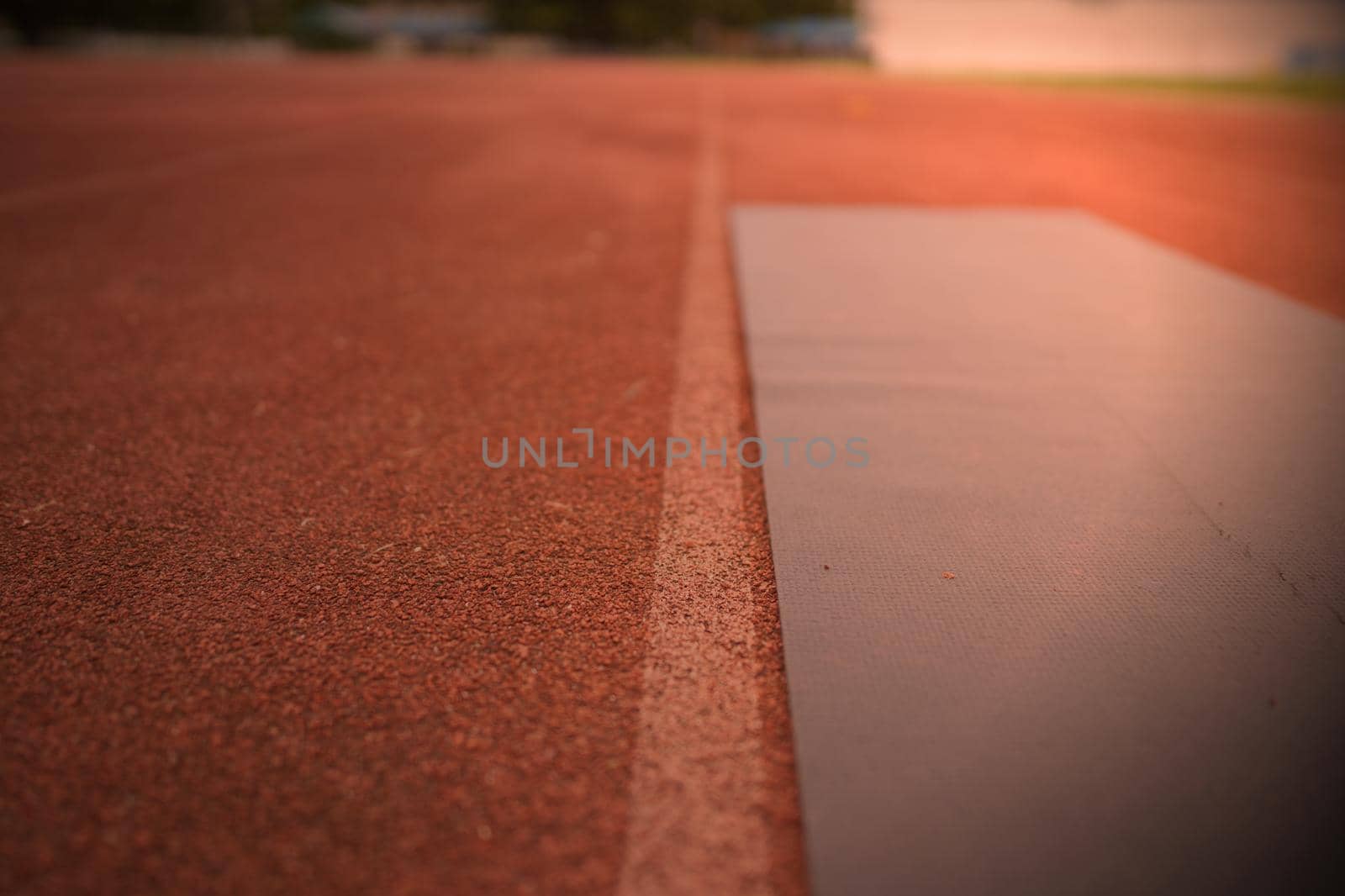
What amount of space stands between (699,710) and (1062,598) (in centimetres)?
89

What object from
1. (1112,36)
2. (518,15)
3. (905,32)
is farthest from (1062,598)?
(518,15)

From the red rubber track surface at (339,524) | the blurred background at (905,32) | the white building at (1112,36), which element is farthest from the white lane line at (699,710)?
the white building at (1112,36)

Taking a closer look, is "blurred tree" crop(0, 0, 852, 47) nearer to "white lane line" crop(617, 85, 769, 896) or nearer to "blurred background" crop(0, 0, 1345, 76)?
"blurred background" crop(0, 0, 1345, 76)

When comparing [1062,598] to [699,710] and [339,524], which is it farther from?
[339,524]

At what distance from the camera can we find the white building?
35500 mm

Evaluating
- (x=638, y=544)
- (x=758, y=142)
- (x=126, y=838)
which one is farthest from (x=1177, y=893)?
(x=758, y=142)

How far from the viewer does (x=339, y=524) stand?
189 centimetres

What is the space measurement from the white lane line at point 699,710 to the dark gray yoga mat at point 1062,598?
4.2 inches

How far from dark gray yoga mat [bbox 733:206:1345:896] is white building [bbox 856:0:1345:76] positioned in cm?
4058

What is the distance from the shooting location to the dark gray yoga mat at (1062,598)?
45.3 inches

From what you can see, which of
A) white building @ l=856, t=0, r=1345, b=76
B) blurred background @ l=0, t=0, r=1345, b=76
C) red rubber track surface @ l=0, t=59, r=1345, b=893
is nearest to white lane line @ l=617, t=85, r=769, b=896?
red rubber track surface @ l=0, t=59, r=1345, b=893

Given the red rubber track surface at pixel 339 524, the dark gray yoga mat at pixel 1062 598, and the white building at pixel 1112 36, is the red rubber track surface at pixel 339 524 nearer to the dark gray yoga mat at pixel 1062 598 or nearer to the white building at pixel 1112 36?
the dark gray yoga mat at pixel 1062 598

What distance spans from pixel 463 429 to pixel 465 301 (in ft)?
4.59

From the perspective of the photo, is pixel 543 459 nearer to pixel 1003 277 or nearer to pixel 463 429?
pixel 463 429
